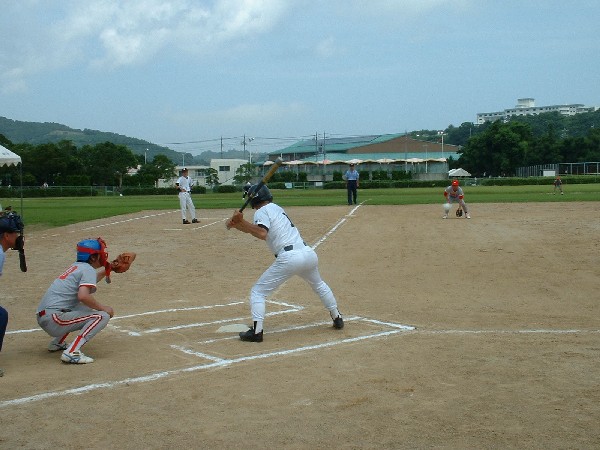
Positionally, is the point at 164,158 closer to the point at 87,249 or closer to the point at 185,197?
the point at 185,197

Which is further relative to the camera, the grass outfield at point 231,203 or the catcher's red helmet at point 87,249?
the grass outfield at point 231,203

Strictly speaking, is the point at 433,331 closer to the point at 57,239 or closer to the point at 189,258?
the point at 189,258

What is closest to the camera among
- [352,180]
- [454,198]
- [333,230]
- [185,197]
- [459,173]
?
[333,230]

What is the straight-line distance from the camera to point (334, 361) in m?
6.96

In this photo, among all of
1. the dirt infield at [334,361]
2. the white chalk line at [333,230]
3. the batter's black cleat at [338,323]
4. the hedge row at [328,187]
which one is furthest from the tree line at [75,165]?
the batter's black cleat at [338,323]

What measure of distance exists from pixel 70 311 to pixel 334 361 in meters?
2.79

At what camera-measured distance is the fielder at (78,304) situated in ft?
23.7

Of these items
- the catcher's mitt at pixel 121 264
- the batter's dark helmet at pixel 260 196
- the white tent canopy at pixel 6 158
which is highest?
the white tent canopy at pixel 6 158

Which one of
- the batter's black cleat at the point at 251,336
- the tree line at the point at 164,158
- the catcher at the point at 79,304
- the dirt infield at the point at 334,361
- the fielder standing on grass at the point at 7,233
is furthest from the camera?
the tree line at the point at 164,158

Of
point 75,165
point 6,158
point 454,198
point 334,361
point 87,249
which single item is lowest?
point 334,361

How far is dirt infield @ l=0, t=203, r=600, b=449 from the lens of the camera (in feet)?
16.5

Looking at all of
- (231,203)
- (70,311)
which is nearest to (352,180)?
(231,203)

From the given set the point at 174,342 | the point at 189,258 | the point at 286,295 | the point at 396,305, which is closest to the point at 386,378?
the point at 174,342

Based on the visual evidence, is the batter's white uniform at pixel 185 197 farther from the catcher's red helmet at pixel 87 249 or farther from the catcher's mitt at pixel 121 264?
the catcher's red helmet at pixel 87 249
